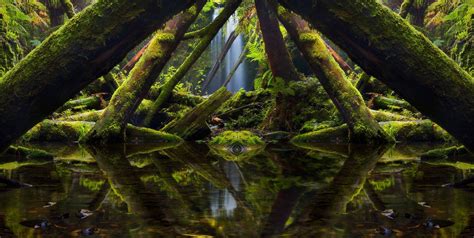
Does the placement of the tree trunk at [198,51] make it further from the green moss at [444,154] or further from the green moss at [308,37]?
the green moss at [444,154]

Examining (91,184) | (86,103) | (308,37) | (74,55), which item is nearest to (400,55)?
(74,55)

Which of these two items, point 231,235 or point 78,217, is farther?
point 78,217

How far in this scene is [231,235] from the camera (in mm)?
3670

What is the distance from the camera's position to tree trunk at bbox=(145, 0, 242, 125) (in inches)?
538

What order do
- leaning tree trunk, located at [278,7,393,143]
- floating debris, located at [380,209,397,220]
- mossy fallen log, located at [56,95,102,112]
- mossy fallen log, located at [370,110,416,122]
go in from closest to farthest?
1. floating debris, located at [380,209,397,220]
2. leaning tree trunk, located at [278,7,393,143]
3. mossy fallen log, located at [370,110,416,122]
4. mossy fallen log, located at [56,95,102,112]

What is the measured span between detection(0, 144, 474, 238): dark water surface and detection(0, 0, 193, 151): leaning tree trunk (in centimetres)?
96

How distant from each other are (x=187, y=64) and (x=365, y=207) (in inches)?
406

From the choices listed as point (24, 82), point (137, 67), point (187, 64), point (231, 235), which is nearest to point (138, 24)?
point (24, 82)

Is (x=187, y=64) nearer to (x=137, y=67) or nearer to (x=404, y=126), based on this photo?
(x=137, y=67)

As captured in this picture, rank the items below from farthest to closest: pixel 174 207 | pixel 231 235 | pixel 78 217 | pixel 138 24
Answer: pixel 138 24, pixel 174 207, pixel 78 217, pixel 231 235

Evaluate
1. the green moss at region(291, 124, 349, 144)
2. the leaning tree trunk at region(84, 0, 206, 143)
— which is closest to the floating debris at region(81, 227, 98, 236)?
the leaning tree trunk at region(84, 0, 206, 143)

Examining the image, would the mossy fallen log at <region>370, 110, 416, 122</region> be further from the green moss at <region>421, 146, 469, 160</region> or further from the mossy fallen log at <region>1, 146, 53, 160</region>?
the mossy fallen log at <region>1, 146, 53, 160</region>

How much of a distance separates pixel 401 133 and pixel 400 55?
8.34 metres

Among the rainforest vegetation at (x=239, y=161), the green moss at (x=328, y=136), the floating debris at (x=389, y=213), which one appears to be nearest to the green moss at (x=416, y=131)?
the green moss at (x=328, y=136)
